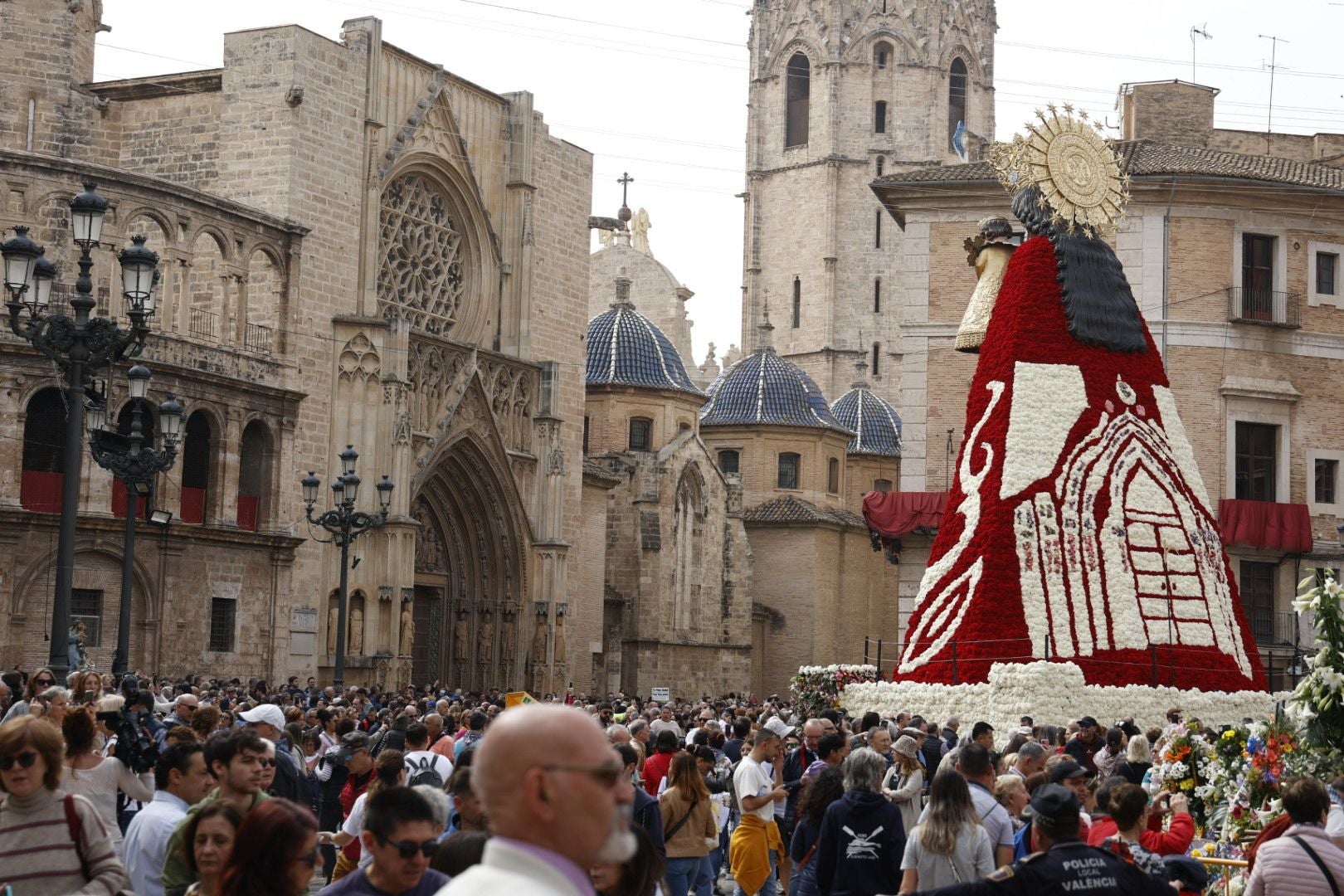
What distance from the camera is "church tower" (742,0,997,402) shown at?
72.6 metres

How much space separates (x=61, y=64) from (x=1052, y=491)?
22201 millimetres

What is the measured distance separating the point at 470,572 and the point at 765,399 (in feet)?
63.4

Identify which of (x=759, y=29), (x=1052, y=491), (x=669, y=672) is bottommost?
(x=669, y=672)

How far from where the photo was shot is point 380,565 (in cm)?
3712

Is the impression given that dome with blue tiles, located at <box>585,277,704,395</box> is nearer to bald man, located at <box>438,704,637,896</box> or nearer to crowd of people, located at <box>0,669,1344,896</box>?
crowd of people, located at <box>0,669,1344,896</box>

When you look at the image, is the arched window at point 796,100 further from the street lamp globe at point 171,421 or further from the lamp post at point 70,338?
the lamp post at point 70,338

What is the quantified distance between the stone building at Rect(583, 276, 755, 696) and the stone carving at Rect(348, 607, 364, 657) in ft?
39.0

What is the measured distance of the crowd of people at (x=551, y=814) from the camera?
350cm

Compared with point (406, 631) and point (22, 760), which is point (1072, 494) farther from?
point (22, 760)

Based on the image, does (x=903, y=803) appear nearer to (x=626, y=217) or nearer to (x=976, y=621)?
(x=976, y=621)

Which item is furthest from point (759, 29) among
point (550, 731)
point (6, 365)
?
point (550, 731)

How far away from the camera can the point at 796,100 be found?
2948 inches

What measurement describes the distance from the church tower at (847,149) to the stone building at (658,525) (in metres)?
17.8

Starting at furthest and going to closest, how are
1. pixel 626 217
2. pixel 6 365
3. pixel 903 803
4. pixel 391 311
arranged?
pixel 626 217, pixel 391 311, pixel 6 365, pixel 903 803
